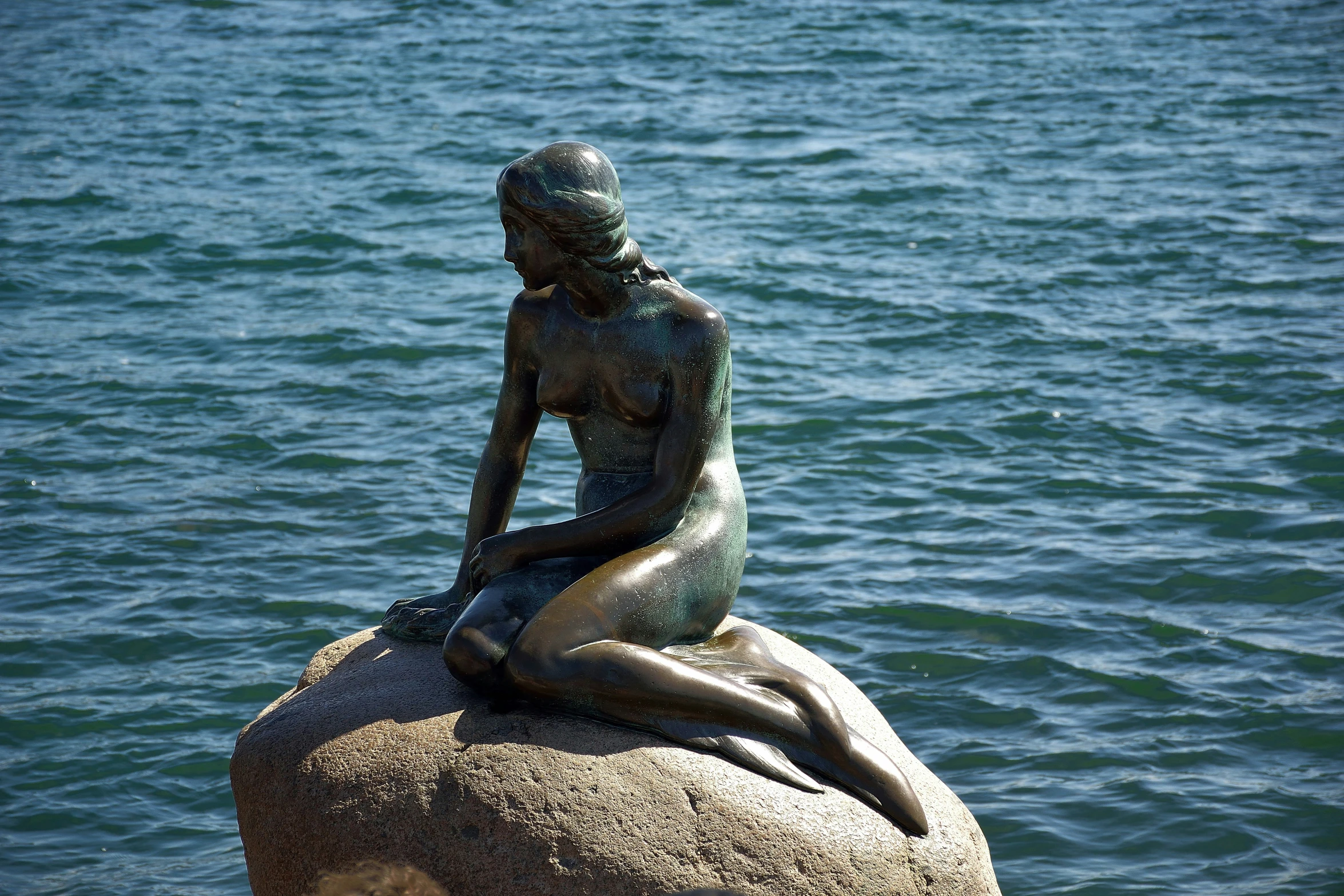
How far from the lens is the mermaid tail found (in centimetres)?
447

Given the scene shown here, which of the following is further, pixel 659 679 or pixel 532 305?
pixel 532 305

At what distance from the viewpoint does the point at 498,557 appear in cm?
481

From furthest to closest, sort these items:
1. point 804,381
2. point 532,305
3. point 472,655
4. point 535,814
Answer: point 804,381, point 532,305, point 472,655, point 535,814

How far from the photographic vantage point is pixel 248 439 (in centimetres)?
1012

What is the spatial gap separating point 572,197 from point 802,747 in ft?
5.85

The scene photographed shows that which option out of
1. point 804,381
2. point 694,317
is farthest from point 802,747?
point 804,381

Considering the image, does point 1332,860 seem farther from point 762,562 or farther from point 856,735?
point 762,562

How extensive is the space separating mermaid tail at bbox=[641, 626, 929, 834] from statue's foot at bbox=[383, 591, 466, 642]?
0.81m

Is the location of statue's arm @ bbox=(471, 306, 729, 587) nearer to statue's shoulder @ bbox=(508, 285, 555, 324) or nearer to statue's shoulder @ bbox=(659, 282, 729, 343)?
statue's shoulder @ bbox=(659, 282, 729, 343)

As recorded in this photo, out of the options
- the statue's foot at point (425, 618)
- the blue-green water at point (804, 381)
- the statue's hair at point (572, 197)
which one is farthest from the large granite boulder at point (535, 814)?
the blue-green water at point (804, 381)

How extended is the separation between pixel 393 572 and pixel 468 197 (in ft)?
23.0

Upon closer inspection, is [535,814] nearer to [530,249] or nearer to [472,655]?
[472,655]

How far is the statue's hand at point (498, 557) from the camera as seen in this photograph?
4797 mm

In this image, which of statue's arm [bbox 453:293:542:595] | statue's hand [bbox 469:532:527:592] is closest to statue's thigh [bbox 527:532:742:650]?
statue's hand [bbox 469:532:527:592]
